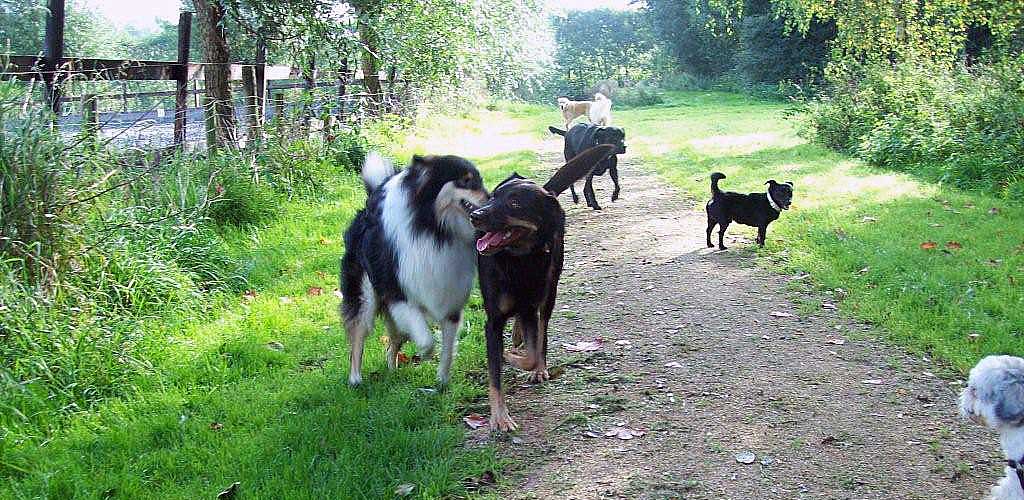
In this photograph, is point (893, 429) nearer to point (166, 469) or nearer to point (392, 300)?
point (392, 300)

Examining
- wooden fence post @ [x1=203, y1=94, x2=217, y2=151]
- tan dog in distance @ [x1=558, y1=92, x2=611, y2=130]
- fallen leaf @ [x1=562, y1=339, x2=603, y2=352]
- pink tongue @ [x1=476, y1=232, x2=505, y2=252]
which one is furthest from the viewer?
tan dog in distance @ [x1=558, y1=92, x2=611, y2=130]

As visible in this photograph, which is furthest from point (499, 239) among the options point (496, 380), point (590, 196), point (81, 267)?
point (590, 196)

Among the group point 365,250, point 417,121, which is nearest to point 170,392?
point 365,250

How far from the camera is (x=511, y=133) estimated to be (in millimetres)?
20953

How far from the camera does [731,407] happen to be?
4293mm

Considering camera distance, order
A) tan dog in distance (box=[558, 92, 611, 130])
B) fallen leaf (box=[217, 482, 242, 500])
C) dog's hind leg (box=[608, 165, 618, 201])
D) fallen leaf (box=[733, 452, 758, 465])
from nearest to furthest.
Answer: fallen leaf (box=[217, 482, 242, 500]) < fallen leaf (box=[733, 452, 758, 465]) < dog's hind leg (box=[608, 165, 618, 201]) < tan dog in distance (box=[558, 92, 611, 130])

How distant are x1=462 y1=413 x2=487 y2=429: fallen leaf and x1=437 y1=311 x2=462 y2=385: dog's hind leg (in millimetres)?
366

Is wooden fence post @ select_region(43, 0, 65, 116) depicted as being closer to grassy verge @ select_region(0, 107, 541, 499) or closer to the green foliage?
grassy verge @ select_region(0, 107, 541, 499)

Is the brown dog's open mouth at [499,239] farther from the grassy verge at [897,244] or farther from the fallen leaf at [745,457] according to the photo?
the grassy verge at [897,244]

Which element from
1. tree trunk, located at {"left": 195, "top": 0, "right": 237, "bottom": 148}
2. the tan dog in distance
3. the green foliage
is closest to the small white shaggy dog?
tree trunk, located at {"left": 195, "top": 0, "right": 237, "bottom": 148}

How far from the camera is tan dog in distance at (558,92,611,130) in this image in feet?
69.9

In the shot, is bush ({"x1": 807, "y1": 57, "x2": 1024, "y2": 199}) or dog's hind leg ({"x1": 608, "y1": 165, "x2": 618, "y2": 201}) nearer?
bush ({"x1": 807, "y1": 57, "x2": 1024, "y2": 199})

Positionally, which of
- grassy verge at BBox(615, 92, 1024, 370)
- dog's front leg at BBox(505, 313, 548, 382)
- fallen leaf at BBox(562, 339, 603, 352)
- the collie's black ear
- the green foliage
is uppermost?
the green foliage

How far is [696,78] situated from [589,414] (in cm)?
4015
